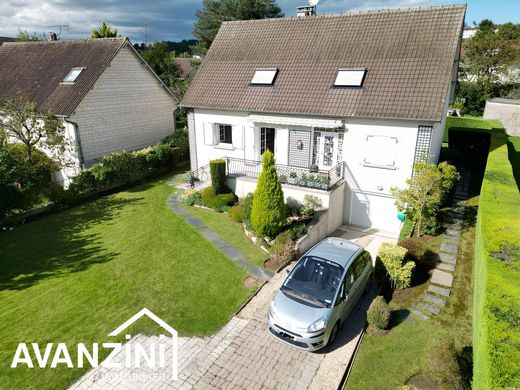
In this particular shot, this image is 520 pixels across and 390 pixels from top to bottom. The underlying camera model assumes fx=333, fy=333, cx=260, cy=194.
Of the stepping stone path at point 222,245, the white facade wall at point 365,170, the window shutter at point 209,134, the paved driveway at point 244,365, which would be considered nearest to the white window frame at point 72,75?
the window shutter at point 209,134

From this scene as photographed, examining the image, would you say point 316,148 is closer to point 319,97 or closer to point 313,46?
point 319,97

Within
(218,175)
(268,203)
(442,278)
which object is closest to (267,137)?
(218,175)

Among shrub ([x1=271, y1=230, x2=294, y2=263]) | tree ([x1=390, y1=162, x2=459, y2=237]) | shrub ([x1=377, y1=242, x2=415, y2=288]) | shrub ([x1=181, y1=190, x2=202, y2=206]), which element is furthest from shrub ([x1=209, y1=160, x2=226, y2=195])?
shrub ([x1=377, y1=242, x2=415, y2=288])

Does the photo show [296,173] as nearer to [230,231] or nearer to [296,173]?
[296,173]

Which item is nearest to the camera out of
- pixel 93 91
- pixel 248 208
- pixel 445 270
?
pixel 445 270

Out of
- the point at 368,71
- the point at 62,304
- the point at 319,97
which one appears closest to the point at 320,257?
the point at 62,304

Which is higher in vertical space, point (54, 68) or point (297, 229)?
point (54, 68)

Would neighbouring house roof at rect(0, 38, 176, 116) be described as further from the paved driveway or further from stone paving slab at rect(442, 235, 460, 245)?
stone paving slab at rect(442, 235, 460, 245)
